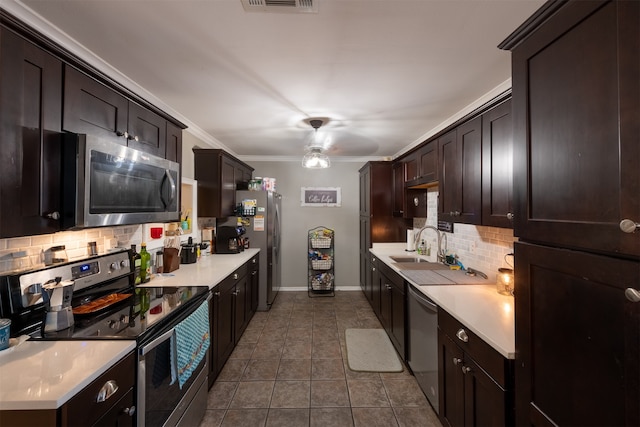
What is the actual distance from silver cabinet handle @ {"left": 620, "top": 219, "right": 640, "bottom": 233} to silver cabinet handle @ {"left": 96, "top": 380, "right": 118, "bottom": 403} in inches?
69.8

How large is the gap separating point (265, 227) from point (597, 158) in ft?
12.0

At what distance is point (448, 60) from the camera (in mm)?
1745

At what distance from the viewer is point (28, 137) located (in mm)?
1125

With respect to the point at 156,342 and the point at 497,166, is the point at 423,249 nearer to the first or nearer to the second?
the point at 497,166

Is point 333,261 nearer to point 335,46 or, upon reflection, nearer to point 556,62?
point 335,46

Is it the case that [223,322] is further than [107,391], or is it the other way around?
[223,322]

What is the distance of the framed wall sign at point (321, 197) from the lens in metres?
4.93

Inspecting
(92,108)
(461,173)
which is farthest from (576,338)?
(92,108)

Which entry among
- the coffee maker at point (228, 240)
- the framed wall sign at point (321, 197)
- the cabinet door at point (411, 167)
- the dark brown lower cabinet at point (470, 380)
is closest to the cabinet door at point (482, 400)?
the dark brown lower cabinet at point (470, 380)

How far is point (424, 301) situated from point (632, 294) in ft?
4.68

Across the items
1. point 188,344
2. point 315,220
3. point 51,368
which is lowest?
point 188,344

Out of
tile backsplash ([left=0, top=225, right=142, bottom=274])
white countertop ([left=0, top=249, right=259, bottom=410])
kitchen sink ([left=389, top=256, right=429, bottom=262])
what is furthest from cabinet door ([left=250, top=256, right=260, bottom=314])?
white countertop ([left=0, top=249, right=259, bottom=410])

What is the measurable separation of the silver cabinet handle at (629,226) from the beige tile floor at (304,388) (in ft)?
6.24

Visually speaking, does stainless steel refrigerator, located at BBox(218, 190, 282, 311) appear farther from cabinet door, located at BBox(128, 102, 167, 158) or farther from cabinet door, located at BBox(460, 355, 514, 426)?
cabinet door, located at BBox(460, 355, 514, 426)
